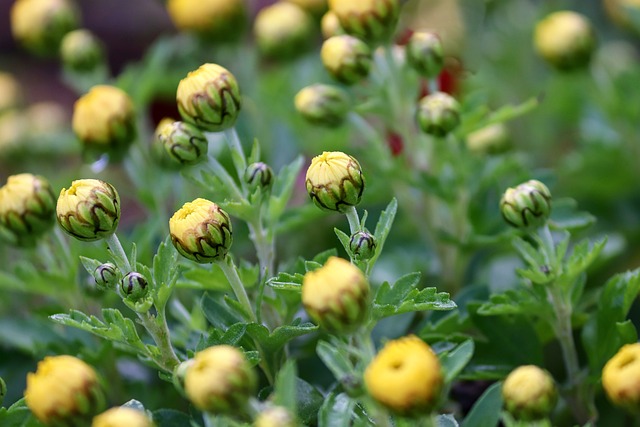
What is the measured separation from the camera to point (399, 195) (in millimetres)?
1114

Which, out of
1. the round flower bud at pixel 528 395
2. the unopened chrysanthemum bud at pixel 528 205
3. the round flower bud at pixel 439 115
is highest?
the round flower bud at pixel 439 115

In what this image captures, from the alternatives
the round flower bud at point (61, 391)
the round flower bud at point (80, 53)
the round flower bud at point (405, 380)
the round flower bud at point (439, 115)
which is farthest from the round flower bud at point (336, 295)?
the round flower bud at point (80, 53)

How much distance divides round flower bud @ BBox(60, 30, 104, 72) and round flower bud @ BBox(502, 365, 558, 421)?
77 cm

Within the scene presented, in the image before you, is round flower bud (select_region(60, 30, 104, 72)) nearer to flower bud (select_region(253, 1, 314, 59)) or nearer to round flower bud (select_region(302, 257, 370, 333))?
flower bud (select_region(253, 1, 314, 59))

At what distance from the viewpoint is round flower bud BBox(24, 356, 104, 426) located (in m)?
0.65

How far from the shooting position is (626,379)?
65cm

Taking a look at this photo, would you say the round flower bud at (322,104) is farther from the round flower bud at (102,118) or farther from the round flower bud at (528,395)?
the round flower bud at (528,395)

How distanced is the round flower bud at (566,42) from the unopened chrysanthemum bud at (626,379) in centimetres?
64

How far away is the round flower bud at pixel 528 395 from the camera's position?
67 cm

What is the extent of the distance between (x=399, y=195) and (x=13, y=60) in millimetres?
1626

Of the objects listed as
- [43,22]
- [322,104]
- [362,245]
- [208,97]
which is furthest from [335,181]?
[43,22]

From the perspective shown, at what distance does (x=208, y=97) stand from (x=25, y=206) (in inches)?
8.4

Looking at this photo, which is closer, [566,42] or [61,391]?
[61,391]

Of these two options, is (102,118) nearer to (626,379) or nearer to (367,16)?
(367,16)
